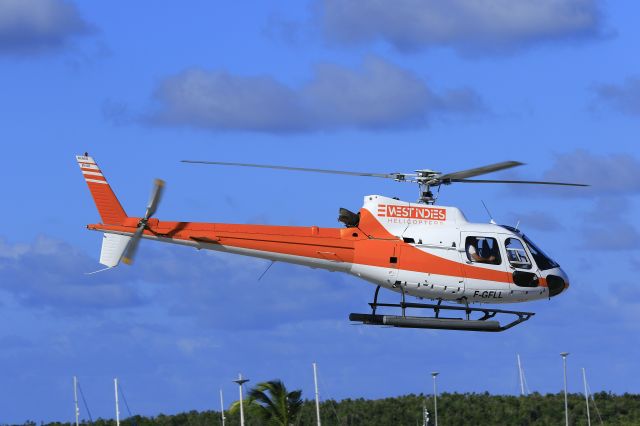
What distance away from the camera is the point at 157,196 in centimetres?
5262

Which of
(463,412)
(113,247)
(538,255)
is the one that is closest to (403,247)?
(538,255)

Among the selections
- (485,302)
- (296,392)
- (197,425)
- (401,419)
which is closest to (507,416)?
(401,419)

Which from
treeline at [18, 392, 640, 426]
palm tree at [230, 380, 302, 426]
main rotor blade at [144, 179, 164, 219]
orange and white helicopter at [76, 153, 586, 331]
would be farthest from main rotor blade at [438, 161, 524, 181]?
treeline at [18, 392, 640, 426]

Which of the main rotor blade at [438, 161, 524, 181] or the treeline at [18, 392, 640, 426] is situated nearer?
the main rotor blade at [438, 161, 524, 181]

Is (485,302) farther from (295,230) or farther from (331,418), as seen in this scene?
(331,418)

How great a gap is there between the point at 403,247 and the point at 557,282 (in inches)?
252

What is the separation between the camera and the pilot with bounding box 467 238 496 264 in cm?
5522

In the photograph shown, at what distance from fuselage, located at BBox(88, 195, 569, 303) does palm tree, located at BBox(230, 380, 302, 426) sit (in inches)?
1012

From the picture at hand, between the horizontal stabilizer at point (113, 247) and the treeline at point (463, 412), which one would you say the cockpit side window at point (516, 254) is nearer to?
the horizontal stabilizer at point (113, 247)

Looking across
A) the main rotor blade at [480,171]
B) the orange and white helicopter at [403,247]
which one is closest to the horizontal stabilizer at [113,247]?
the orange and white helicopter at [403,247]

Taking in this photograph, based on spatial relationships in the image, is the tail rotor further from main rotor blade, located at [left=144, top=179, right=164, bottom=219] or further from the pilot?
the pilot

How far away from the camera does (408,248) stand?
54.7m

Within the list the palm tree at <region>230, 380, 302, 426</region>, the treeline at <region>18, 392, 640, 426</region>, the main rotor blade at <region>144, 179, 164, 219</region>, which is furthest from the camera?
the treeline at <region>18, 392, 640, 426</region>

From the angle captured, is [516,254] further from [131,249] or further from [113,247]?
[113,247]
